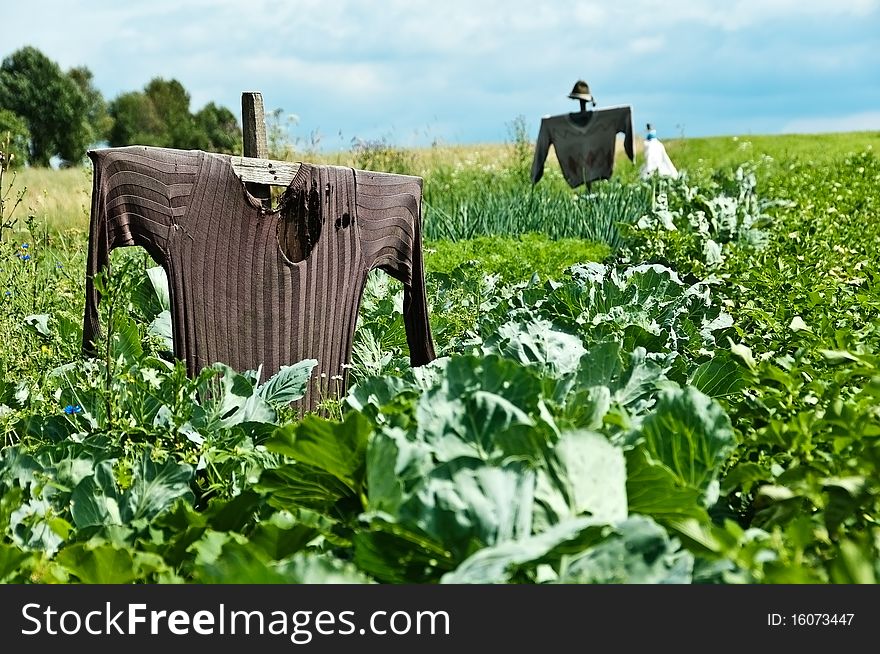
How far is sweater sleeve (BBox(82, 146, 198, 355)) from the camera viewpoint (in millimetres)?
3287

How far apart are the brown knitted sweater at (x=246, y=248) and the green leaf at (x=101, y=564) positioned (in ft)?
5.94

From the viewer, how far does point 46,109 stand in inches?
2031

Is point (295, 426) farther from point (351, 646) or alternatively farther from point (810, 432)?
point (810, 432)

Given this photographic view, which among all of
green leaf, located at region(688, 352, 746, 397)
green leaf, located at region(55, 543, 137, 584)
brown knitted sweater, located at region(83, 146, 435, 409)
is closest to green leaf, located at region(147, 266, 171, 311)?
brown knitted sweater, located at region(83, 146, 435, 409)

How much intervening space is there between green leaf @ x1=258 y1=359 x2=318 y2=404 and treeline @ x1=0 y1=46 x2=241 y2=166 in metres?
45.7

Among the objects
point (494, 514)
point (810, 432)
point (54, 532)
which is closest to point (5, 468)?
point (54, 532)

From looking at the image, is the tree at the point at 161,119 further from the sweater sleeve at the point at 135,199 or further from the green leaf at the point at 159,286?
the sweater sleeve at the point at 135,199

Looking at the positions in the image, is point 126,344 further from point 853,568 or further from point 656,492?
point 853,568

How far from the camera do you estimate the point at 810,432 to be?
2.01 m

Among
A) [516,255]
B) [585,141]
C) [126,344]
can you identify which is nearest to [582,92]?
[585,141]

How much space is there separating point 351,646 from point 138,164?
243 cm

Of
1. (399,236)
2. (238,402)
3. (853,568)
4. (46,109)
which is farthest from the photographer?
(46,109)

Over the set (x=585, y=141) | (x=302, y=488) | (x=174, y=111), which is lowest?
(x=302, y=488)

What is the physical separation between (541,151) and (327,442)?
12352 mm
